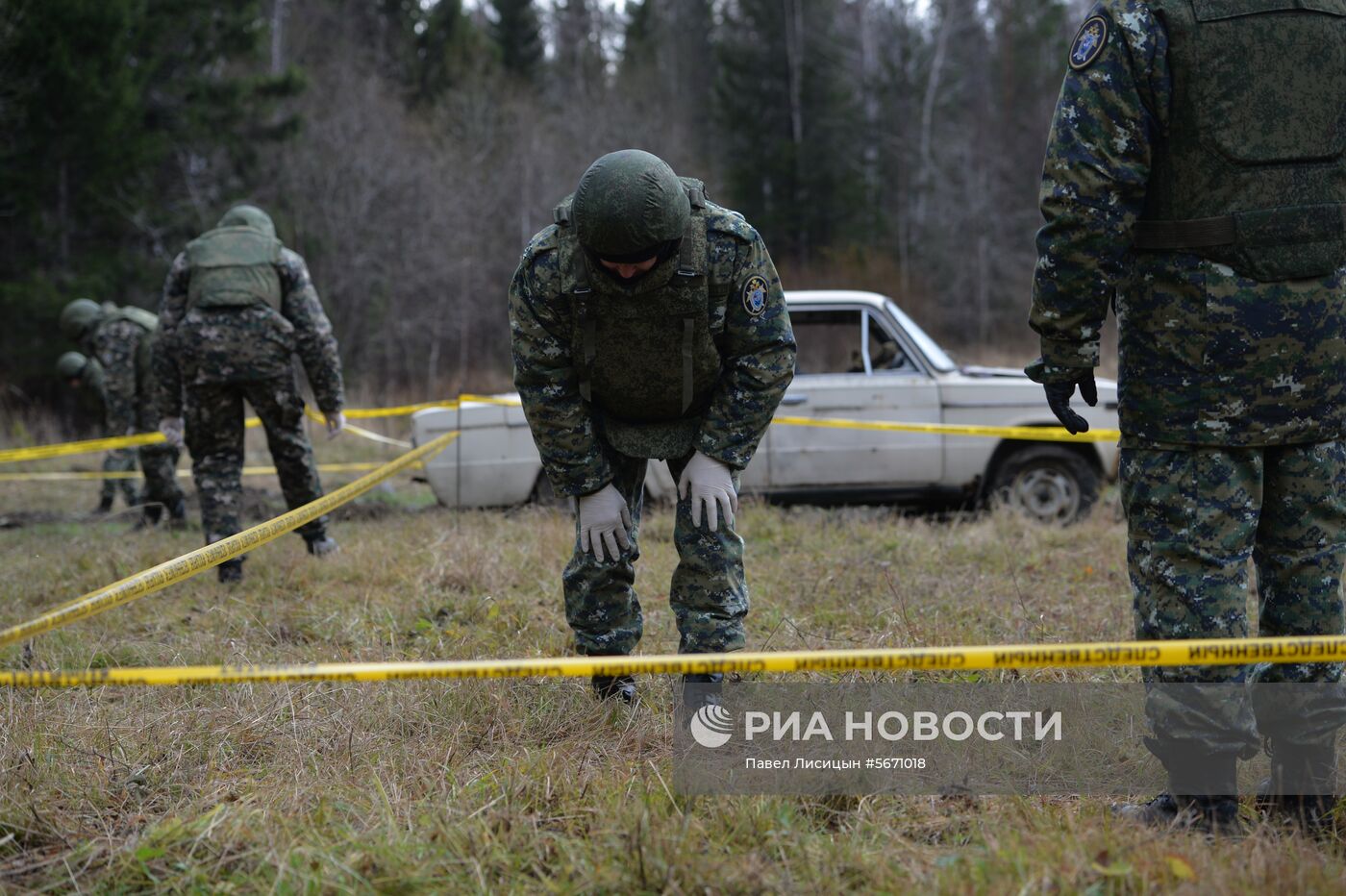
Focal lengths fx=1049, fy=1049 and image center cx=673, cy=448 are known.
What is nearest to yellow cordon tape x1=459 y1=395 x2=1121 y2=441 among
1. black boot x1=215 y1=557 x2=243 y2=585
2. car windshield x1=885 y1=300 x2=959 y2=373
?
car windshield x1=885 y1=300 x2=959 y2=373

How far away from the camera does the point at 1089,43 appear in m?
2.27

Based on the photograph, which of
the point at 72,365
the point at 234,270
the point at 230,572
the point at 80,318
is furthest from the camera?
the point at 72,365

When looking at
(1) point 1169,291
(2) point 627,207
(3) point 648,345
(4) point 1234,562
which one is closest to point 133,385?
(3) point 648,345

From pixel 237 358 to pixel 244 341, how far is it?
0.09 meters

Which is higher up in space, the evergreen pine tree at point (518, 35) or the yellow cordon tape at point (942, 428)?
the evergreen pine tree at point (518, 35)

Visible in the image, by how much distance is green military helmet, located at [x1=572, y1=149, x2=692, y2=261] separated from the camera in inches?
98.2

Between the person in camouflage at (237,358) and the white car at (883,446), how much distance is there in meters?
1.62

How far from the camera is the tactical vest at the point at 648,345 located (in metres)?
2.71

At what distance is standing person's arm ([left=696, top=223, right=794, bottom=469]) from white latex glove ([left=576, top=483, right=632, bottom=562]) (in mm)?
288

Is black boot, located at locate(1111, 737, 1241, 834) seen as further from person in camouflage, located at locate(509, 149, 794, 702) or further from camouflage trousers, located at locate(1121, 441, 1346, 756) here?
person in camouflage, located at locate(509, 149, 794, 702)

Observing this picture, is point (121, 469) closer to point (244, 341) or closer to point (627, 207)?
point (244, 341)

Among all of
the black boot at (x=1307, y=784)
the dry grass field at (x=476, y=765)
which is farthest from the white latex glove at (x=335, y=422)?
the black boot at (x=1307, y=784)

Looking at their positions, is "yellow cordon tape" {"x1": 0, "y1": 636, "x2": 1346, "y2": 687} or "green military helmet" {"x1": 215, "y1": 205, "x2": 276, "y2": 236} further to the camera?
"green military helmet" {"x1": 215, "y1": 205, "x2": 276, "y2": 236}

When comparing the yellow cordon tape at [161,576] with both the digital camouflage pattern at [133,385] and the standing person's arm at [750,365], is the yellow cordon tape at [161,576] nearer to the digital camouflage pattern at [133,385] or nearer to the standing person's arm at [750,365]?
the standing person's arm at [750,365]
